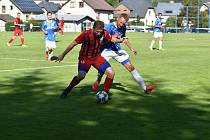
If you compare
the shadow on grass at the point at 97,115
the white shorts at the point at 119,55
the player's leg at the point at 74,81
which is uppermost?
the white shorts at the point at 119,55

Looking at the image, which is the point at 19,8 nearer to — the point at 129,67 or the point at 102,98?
the point at 129,67

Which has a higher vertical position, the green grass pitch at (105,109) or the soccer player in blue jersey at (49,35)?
the soccer player in blue jersey at (49,35)

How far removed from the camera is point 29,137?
7.64 metres

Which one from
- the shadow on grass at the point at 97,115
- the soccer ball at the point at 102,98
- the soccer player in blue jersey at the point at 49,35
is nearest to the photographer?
the shadow on grass at the point at 97,115

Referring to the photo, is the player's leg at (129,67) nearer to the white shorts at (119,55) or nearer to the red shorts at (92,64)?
the white shorts at (119,55)

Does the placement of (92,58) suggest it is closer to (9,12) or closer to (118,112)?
(118,112)

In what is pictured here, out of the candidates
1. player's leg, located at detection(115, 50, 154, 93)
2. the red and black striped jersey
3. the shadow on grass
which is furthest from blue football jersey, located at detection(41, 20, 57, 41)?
the red and black striped jersey

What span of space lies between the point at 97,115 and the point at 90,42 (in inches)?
75.1

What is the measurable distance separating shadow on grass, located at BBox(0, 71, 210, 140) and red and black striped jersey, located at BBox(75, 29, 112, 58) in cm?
104

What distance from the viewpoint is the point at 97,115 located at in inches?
375

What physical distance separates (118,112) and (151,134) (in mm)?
2005

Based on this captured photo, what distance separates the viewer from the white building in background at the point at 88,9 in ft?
403

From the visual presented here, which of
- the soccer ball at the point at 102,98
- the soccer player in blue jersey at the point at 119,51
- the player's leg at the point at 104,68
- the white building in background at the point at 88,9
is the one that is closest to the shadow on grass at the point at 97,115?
the soccer ball at the point at 102,98

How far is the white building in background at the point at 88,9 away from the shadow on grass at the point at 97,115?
10894 centimetres
